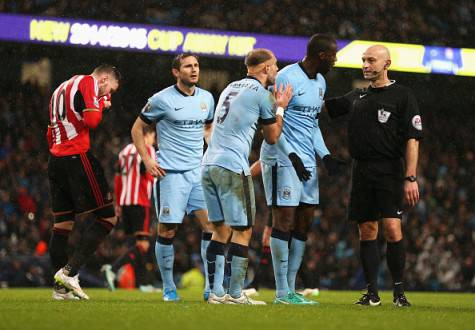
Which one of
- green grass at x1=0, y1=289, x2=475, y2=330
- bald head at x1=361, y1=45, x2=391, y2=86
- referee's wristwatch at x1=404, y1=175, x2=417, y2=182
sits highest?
bald head at x1=361, y1=45, x2=391, y2=86

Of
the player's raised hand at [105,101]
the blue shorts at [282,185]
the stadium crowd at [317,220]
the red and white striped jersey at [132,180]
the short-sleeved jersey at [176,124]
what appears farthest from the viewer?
the stadium crowd at [317,220]

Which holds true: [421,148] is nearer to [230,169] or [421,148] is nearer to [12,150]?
[12,150]

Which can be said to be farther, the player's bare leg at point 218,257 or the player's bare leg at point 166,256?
the player's bare leg at point 166,256

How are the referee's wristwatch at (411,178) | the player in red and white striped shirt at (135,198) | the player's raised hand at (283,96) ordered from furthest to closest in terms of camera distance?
the player in red and white striped shirt at (135,198) < the referee's wristwatch at (411,178) < the player's raised hand at (283,96)

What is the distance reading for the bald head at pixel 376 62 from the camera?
7.31 metres

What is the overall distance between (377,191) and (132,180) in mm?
4748

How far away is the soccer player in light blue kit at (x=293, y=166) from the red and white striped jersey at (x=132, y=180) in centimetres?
387

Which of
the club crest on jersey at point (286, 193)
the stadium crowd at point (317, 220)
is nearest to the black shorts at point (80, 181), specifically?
the club crest on jersey at point (286, 193)

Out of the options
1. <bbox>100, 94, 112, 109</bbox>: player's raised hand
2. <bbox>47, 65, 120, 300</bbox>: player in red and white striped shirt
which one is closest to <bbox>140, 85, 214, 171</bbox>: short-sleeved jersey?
<bbox>47, 65, 120, 300</bbox>: player in red and white striped shirt

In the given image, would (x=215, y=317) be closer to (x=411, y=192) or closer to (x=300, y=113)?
(x=411, y=192)

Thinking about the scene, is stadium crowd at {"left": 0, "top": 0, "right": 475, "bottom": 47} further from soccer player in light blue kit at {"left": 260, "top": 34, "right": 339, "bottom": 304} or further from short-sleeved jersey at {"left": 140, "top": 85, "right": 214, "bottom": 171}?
soccer player in light blue kit at {"left": 260, "top": 34, "right": 339, "bottom": 304}

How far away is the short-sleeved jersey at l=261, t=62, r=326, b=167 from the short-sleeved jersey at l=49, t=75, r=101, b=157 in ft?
5.02

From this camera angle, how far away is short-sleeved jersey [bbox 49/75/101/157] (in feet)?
25.6

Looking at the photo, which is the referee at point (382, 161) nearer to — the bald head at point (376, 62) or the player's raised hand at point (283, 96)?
the bald head at point (376, 62)
